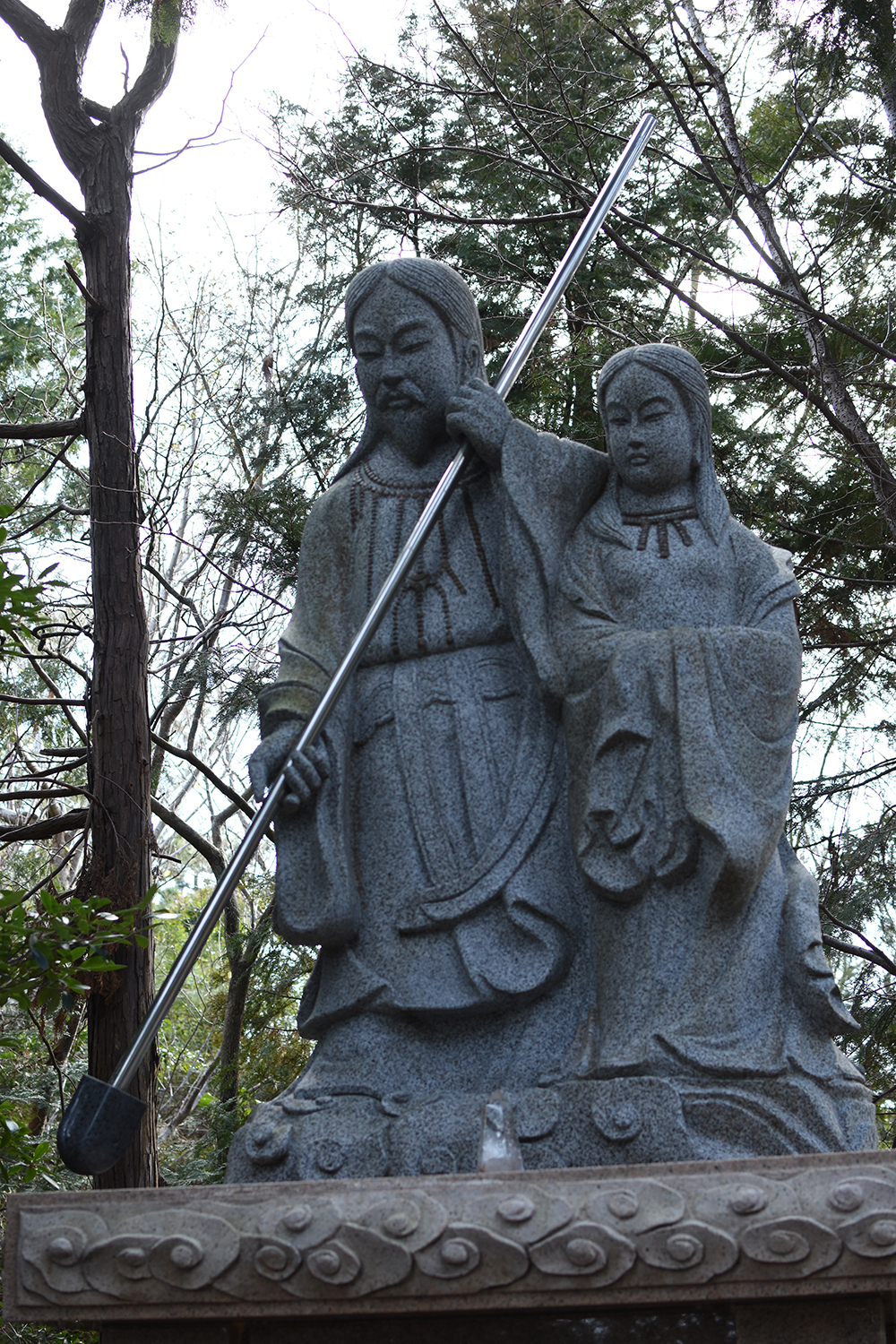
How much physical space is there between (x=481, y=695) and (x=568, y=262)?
55.7 inches

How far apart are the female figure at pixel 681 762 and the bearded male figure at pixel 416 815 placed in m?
0.15

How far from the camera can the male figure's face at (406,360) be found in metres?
4.45

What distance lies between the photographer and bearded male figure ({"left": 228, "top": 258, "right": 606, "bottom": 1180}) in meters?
3.80

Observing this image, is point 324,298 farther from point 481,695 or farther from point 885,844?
point 481,695

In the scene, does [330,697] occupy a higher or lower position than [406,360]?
lower

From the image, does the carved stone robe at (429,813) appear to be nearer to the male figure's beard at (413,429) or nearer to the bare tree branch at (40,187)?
the male figure's beard at (413,429)

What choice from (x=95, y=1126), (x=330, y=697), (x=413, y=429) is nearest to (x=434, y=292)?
(x=413, y=429)

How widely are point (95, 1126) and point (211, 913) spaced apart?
0.59 meters

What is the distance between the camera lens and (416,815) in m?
4.13

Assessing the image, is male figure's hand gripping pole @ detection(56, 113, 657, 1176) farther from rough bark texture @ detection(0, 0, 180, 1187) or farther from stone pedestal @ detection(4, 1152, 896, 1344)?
rough bark texture @ detection(0, 0, 180, 1187)

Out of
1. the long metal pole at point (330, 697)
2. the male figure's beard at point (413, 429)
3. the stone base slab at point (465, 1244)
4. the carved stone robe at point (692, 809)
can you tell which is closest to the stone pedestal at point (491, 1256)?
the stone base slab at point (465, 1244)

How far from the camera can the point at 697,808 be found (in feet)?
12.2

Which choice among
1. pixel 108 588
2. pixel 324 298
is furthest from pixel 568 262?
pixel 324 298

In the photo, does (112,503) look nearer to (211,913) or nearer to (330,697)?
(330,697)
